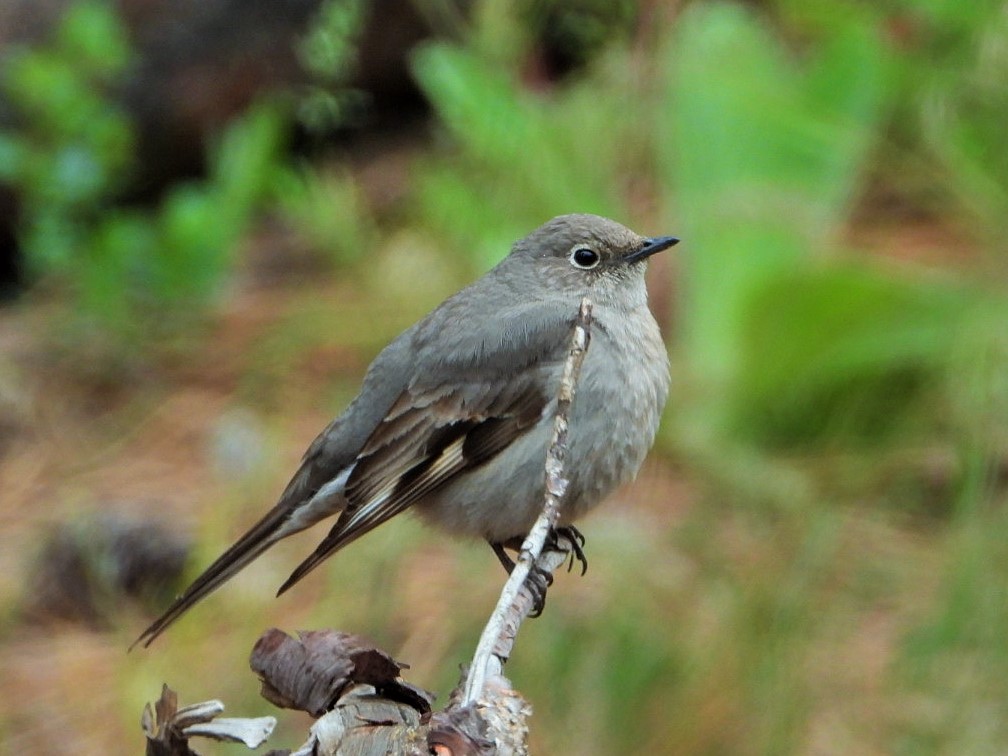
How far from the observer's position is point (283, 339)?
573cm

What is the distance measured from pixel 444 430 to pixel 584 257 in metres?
0.55

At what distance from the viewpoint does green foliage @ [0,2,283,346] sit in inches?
215

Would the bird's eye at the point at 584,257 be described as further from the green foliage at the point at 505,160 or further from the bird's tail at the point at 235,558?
the green foliage at the point at 505,160

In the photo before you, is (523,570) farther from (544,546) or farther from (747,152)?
(747,152)

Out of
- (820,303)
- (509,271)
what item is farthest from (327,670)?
(820,303)

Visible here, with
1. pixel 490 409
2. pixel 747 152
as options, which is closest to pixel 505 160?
pixel 747 152

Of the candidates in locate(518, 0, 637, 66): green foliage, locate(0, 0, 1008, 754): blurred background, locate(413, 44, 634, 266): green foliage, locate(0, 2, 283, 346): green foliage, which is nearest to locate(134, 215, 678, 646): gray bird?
locate(0, 0, 1008, 754): blurred background

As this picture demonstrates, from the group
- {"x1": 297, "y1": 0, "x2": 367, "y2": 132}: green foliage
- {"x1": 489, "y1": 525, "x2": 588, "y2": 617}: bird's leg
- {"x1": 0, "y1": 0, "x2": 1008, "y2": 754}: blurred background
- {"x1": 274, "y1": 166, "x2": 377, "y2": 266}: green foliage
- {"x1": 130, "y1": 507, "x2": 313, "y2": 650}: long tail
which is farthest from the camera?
{"x1": 274, "y1": 166, "x2": 377, "y2": 266}: green foliage

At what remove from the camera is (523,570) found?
196 centimetres

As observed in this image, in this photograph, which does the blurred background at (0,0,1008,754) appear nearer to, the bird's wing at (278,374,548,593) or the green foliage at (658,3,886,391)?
the green foliage at (658,3,886,391)

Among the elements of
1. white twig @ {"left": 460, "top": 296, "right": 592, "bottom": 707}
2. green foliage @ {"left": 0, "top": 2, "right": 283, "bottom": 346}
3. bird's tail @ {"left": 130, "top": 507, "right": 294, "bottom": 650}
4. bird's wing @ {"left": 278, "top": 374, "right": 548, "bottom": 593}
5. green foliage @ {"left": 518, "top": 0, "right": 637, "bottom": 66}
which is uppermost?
green foliage @ {"left": 518, "top": 0, "right": 637, "bottom": 66}

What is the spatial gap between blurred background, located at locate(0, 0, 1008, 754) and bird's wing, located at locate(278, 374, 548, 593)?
78 cm

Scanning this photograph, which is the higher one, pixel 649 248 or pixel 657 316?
pixel 657 316

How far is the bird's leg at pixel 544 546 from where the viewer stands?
2.86 m
